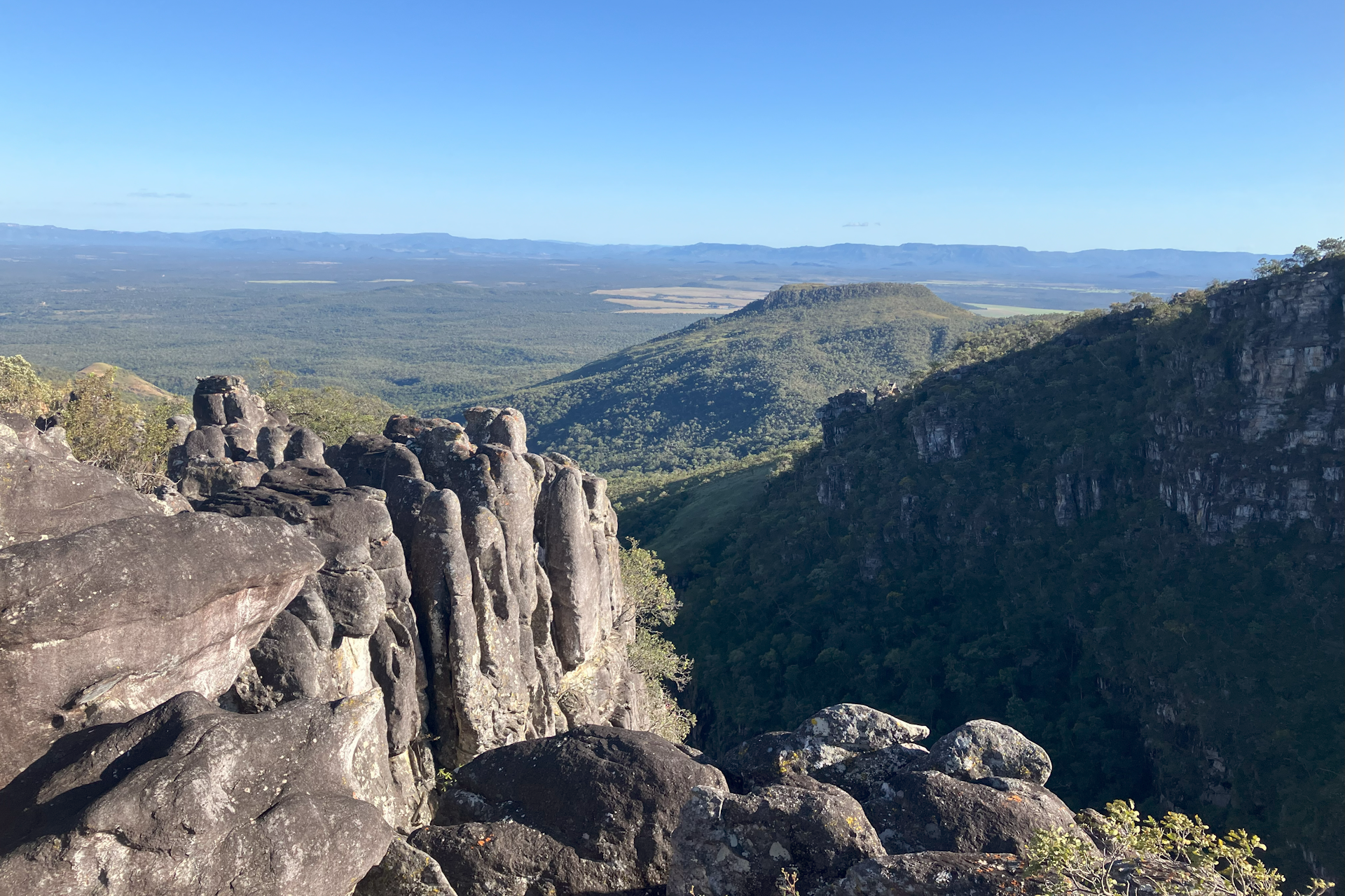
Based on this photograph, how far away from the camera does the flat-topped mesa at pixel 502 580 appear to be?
26156mm

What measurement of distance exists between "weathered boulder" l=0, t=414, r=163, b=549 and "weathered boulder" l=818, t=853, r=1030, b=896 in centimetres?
1713

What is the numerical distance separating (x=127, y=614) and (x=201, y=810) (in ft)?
15.1

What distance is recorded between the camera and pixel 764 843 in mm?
16562

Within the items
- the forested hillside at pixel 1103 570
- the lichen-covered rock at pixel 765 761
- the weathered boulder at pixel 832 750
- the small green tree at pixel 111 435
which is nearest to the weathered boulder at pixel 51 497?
the lichen-covered rock at pixel 765 761

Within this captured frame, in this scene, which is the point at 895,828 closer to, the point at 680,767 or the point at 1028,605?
the point at 680,767

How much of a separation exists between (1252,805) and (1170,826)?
6071 centimetres

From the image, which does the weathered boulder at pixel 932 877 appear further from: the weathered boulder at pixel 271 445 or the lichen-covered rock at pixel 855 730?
the weathered boulder at pixel 271 445

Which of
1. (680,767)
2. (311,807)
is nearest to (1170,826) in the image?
(680,767)

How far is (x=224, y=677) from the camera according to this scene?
18.8 m

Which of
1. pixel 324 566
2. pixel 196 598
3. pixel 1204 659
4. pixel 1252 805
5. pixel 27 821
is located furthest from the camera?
pixel 1204 659

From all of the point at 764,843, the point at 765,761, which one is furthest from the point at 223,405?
the point at 764,843

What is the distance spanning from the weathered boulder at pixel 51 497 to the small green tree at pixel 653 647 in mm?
25862

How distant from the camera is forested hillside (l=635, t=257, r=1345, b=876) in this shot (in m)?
66.9

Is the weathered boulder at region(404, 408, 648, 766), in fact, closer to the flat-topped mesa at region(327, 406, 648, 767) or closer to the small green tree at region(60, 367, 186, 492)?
the flat-topped mesa at region(327, 406, 648, 767)
